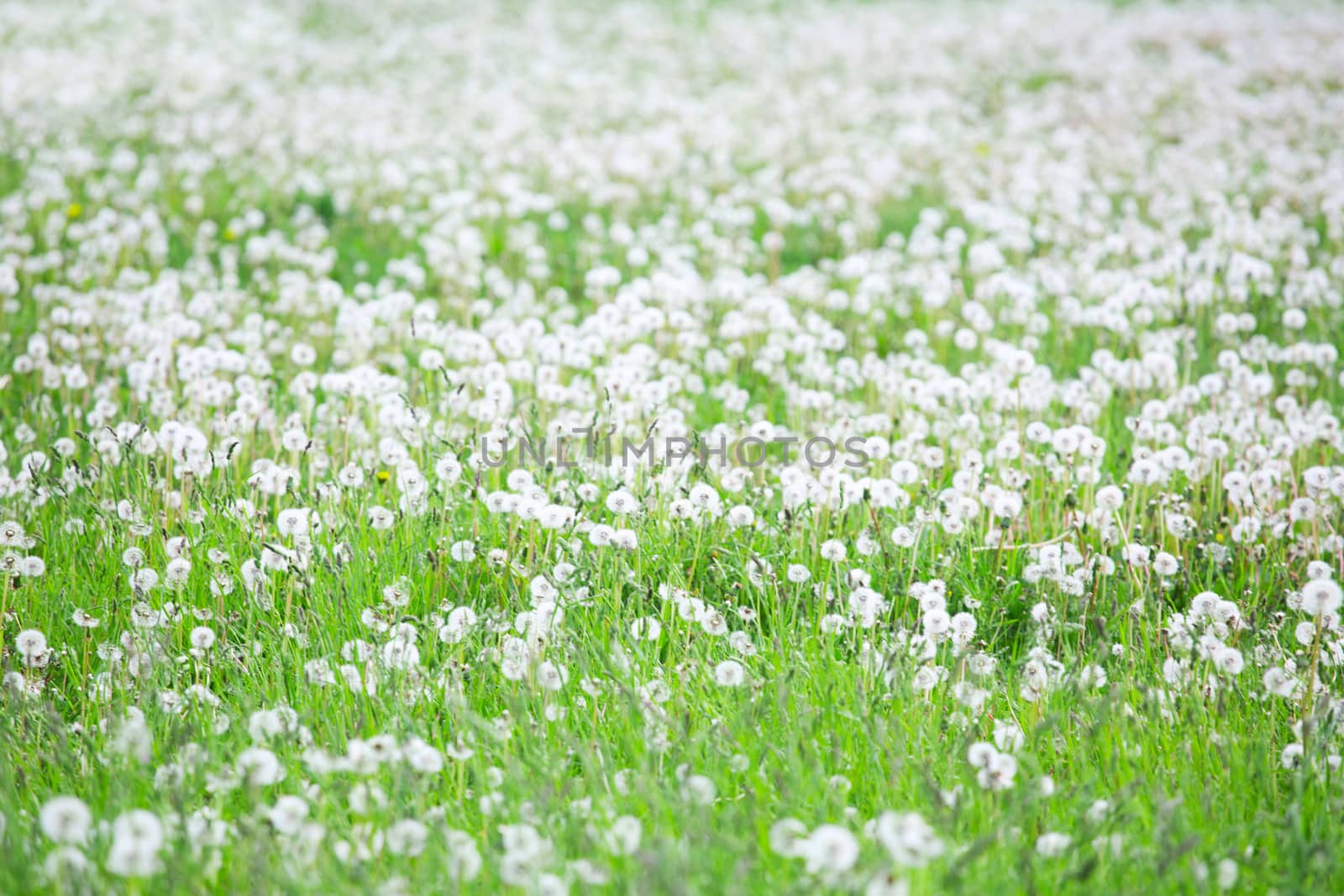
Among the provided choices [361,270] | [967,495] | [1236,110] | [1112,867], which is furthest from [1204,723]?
[1236,110]

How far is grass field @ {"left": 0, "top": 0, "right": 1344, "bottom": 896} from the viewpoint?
94.8 inches

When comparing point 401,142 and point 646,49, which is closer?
point 401,142

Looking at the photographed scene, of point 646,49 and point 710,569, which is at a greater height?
point 646,49

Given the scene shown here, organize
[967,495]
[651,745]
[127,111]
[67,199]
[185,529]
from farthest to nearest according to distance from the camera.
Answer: [127,111] < [67,199] < [967,495] < [185,529] < [651,745]

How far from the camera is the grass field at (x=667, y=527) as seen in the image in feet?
7.90

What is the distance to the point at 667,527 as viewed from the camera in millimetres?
3674

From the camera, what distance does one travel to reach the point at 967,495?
13.2ft

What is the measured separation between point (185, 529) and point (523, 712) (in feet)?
5.20

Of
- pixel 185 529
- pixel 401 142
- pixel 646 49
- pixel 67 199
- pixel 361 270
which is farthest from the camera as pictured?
pixel 646 49

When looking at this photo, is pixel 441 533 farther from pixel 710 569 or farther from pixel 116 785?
pixel 116 785

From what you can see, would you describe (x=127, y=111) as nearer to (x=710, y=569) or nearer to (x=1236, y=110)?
(x=710, y=569)

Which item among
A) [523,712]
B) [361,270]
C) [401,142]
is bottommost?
[523,712]

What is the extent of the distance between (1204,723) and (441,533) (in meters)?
2.47

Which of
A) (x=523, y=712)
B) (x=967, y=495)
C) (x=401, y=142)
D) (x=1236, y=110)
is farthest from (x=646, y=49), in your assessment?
Answer: (x=523, y=712)
